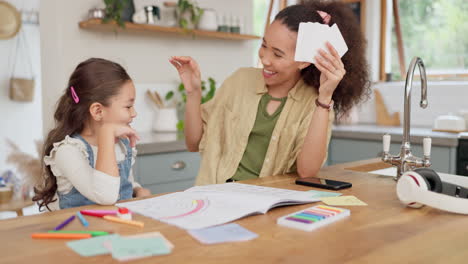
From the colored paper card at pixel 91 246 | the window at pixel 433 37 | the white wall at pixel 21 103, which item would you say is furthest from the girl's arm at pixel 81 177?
the window at pixel 433 37

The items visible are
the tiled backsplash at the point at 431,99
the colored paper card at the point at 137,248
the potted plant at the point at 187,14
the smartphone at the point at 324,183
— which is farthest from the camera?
the tiled backsplash at the point at 431,99

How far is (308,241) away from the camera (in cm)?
92

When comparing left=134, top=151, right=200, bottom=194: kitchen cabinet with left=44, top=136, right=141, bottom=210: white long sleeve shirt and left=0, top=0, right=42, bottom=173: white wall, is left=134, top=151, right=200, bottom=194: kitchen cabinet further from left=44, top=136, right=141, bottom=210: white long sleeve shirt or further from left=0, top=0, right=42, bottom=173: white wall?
left=0, top=0, right=42, bottom=173: white wall

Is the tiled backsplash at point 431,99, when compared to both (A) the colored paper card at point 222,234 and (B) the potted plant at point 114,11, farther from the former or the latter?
(A) the colored paper card at point 222,234

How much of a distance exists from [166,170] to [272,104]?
117cm

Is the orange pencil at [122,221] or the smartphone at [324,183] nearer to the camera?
the orange pencil at [122,221]

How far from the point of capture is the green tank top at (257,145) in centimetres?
181

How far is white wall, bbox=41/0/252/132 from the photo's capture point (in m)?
2.98

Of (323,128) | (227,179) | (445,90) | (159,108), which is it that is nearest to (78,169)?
(227,179)

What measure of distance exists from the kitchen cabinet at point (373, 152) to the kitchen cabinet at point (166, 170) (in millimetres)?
1138

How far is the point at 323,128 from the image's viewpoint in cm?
161

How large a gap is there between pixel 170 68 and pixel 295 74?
1.82m

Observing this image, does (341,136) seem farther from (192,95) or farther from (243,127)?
(192,95)

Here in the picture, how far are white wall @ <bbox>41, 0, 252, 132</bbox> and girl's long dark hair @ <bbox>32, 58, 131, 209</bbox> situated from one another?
1.45 meters
